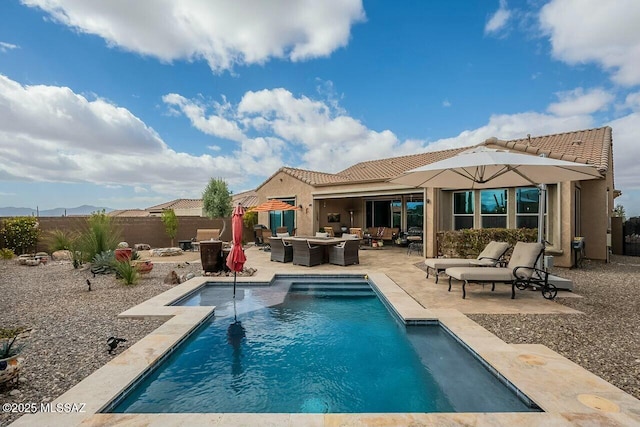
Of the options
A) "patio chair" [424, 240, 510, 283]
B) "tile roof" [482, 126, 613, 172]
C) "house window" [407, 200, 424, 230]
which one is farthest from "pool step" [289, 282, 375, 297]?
"house window" [407, 200, 424, 230]

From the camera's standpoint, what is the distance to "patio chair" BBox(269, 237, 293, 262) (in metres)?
12.2

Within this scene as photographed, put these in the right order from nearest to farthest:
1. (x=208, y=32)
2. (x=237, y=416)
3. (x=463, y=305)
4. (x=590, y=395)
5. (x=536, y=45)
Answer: (x=237, y=416)
(x=590, y=395)
(x=463, y=305)
(x=208, y=32)
(x=536, y=45)

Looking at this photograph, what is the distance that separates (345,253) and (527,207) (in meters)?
7.05

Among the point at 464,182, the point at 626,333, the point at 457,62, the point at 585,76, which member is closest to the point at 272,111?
the point at 457,62

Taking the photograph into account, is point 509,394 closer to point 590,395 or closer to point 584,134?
point 590,395

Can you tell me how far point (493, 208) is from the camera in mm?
12352

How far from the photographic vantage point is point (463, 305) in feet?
21.2

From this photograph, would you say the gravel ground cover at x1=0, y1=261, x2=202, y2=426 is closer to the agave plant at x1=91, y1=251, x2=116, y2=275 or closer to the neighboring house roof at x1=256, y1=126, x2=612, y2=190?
the agave plant at x1=91, y1=251, x2=116, y2=275

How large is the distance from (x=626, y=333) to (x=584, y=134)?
13.4 meters

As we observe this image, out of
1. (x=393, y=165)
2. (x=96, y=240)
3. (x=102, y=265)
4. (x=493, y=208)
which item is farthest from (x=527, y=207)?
(x=96, y=240)

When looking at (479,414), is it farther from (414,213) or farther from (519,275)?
(414,213)

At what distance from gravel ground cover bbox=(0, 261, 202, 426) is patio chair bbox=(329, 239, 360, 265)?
15.6ft

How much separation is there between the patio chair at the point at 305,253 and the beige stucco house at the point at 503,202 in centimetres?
473

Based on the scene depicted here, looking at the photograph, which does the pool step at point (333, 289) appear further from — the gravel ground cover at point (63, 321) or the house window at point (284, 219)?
the house window at point (284, 219)
